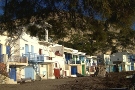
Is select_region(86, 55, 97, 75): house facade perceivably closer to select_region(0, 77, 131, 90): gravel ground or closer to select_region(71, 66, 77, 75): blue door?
select_region(71, 66, 77, 75): blue door

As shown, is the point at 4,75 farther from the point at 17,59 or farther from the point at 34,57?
the point at 34,57

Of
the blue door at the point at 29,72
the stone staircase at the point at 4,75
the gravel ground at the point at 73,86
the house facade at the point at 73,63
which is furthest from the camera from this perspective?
the house facade at the point at 73,63

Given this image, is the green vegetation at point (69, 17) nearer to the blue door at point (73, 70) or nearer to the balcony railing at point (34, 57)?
the balcony railing at point (34, 57)

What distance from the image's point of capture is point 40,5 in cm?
741

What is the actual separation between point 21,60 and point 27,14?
95.0 feet

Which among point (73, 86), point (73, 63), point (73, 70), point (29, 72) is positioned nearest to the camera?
point (73, 86)

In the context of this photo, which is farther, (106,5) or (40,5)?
(40,5)

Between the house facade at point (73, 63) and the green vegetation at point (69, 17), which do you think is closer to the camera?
the green vegetation at point (69, 17)

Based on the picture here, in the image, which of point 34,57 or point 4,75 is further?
point 34,57

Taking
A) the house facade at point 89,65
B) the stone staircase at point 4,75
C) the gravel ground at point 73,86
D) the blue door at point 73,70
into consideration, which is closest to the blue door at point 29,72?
the stone staircase at point 4,75

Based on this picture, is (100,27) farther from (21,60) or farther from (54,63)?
(54,63)

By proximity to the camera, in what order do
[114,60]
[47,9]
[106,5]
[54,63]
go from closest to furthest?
1. [106,5]
2. [47,9]
3. [54,63]
4. [114,60]

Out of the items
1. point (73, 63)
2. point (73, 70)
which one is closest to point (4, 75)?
point (73, 63)

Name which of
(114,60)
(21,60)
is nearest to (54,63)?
(21,60)
